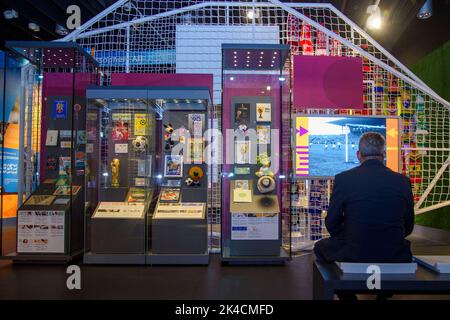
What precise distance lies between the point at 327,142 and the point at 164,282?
10.1 feet

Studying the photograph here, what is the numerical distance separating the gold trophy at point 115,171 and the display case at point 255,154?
1.52 metres

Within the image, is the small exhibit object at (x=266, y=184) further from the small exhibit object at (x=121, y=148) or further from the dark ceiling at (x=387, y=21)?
the dark ceiling at (x=387, y=21)

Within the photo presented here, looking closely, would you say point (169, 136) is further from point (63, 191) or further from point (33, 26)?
point (33, 26)

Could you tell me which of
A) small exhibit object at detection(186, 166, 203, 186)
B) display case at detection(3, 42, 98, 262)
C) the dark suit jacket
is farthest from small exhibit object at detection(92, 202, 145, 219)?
the dark suit jacket

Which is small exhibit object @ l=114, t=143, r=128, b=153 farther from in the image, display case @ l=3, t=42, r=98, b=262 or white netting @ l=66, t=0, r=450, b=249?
white netting @ l=66, t=0, r=450, b=249

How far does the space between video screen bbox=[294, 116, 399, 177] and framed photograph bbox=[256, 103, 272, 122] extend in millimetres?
552

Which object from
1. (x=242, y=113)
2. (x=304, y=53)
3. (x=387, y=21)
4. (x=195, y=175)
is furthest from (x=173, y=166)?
(x=387, y=21)

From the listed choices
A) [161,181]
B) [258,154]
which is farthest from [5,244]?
[258,154]

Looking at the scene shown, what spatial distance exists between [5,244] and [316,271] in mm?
5945

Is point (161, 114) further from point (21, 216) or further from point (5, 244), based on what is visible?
point (5, 244)

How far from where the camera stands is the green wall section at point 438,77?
267 inches

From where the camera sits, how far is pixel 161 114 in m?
5.64

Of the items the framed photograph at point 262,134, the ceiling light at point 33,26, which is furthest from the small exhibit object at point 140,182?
the ceiling light at point 33,26

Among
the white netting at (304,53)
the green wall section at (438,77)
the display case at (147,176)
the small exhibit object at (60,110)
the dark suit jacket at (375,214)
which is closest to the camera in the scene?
the dark suit jacket at (375,214)
